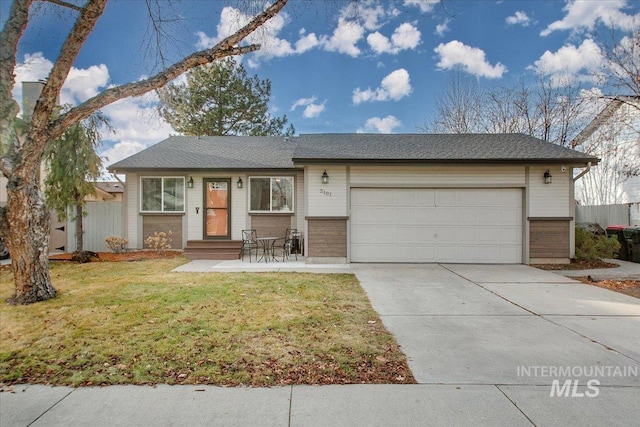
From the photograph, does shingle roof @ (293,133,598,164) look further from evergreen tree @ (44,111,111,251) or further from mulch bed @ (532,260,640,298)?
evergreen tree @ (44,111,111,251)

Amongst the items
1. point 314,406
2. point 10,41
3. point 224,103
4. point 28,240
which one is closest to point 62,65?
point 10,41

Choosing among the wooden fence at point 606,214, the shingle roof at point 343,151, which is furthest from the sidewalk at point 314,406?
the wooden fence at point 606,214

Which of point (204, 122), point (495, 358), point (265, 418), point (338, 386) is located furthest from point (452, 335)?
point (204, 122)

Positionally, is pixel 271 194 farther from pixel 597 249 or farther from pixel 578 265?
pixel 597 249

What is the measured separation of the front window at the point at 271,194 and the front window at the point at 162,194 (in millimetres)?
2437

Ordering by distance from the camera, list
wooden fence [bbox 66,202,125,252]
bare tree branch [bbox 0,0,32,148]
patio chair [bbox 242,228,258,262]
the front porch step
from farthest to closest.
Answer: wooden fence [bbox 66,202,125,252], patio chair [bbox 242,228,258,262], the front porch step, bare tree branch [bbox 0,0,32,148]

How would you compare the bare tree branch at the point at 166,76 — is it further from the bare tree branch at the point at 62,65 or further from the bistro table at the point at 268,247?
the bistro table at the point at 268,247

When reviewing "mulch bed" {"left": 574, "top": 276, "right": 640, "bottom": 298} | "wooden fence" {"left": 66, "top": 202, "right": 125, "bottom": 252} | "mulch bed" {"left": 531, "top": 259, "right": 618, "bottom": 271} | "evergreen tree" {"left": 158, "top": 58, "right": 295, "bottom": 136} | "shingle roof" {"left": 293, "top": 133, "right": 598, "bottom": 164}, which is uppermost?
"evergreen tree" {"left": 158, "top": 58, "right": 295, "bottom": 136}

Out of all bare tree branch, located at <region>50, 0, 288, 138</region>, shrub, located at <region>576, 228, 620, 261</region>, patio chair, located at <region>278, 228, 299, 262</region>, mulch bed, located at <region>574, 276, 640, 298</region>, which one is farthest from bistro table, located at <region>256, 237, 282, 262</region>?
shrub, located at <region>576, 228, 620, 261</region>

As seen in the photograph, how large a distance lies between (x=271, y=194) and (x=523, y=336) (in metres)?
8.36

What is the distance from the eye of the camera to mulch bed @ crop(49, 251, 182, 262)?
9.20 m

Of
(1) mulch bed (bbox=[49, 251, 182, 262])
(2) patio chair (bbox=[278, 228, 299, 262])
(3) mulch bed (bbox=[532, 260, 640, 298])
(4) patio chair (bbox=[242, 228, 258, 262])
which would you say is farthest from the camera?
(4) patio chair (bbox=[242, 228, 258, 262])

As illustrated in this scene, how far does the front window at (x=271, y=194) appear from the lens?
10.8 metres

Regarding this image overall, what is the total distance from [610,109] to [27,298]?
58.2ft
